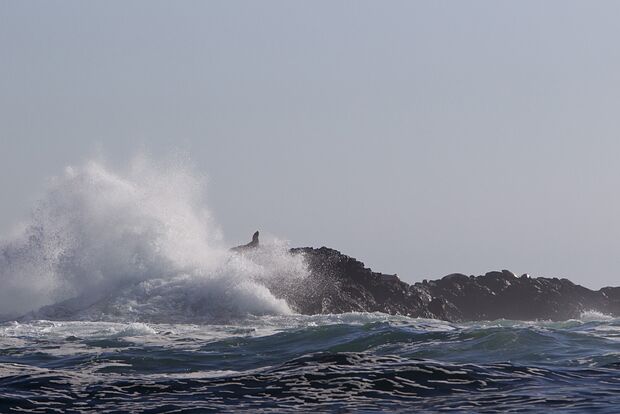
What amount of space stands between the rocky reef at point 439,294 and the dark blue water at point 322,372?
17.7 metres

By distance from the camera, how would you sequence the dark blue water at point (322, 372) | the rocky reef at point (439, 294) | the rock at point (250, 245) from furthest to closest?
the rock at point (250, 245)
the rocky reef at point (439, 294)
the dark blue water at point (322, 372)

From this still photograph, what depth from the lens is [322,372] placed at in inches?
651

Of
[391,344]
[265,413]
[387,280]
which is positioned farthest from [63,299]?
[265,413]

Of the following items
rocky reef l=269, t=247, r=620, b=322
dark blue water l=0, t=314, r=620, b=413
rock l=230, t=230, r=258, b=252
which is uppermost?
rock l=230, t=230, r=258, b=252

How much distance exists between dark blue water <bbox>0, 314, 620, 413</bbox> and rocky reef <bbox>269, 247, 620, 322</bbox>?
1765 centimetres

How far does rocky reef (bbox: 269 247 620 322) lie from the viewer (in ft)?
148

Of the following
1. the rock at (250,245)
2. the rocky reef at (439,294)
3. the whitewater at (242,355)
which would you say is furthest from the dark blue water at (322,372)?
the rock at (250,245)

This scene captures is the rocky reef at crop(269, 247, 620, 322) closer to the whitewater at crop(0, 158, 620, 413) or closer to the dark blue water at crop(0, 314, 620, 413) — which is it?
the whitewater at crop(0, 158, 620, 413)

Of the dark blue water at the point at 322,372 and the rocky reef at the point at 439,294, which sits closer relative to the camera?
the dark blue water at the point at 322,372

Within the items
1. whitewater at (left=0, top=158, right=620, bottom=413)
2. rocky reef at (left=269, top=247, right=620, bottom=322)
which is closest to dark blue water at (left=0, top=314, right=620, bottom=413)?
whitewater at (left=0, top=158, right=620, bottom=413)

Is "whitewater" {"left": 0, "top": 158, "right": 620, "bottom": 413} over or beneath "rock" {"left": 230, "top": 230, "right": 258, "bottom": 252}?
beneath

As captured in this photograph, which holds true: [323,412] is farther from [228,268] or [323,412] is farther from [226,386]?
[228,268]

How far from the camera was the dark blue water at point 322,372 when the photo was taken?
561 inches

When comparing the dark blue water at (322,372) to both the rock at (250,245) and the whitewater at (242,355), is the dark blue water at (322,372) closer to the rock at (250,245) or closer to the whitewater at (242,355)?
the whitewater at (242,355)
